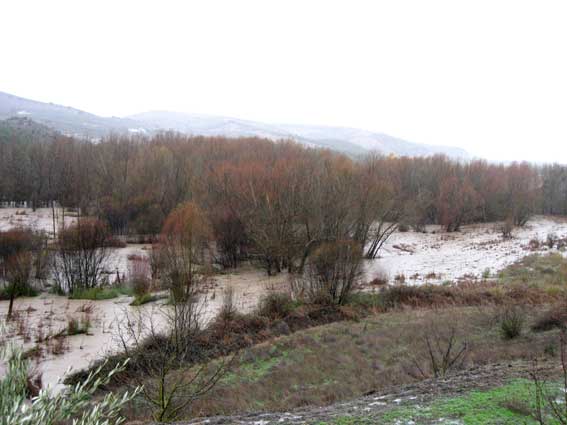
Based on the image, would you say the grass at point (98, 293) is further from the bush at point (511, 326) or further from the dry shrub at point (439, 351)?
the bush at point (511, 326)

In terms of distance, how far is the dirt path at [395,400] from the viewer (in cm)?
657

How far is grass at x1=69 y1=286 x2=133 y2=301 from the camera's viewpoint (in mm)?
21094

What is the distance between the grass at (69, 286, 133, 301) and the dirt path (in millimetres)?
15956

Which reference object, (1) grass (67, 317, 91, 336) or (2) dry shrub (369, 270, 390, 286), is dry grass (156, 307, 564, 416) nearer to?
(2) dry shrub (369, 270, 390, 286)

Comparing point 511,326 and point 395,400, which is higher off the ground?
point 395,400

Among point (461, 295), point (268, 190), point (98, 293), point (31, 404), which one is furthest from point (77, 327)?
point (461, 295)

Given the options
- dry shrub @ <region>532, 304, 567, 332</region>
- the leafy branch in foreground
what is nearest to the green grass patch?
the leafy branch in foreground

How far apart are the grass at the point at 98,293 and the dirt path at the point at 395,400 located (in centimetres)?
1596

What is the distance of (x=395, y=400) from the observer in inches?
282

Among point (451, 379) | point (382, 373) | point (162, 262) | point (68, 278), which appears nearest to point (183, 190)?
point (68, 278)

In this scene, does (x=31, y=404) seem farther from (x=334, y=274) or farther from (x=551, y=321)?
(x=334, y=274)

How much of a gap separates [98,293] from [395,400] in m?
18.1

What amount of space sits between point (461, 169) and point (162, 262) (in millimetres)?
51879

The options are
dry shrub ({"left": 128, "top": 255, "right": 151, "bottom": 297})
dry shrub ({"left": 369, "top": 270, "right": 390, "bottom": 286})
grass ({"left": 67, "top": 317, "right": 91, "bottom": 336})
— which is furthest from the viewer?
dry shrub ({"left": 369, "top": 270, "right": 390, "bottom": 286})
